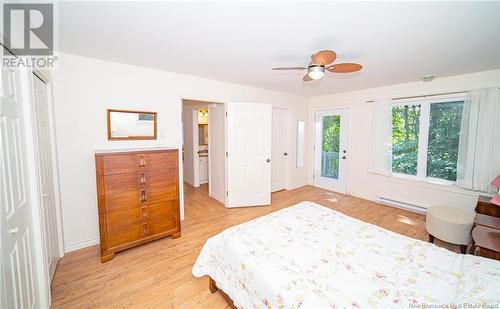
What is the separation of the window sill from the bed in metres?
2.49

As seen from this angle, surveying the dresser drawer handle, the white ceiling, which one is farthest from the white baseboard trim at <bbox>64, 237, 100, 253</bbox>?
the white ceiling

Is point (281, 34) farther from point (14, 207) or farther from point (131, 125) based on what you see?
point (14, 207)

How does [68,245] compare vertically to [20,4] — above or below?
below

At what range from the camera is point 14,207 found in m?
1.23

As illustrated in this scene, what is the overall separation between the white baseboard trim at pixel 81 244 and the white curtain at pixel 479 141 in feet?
18.3

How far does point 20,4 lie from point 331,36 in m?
2.52

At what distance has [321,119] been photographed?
515cm

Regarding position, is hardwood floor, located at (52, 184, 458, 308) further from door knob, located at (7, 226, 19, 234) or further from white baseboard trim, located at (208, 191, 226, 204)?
door knob, located at (7, 226, 19, 234)

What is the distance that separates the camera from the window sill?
3205 mm

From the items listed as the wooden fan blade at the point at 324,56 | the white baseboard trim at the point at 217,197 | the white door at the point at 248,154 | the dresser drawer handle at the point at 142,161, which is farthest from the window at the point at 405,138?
the dresser drawer handle at the point at 142,161

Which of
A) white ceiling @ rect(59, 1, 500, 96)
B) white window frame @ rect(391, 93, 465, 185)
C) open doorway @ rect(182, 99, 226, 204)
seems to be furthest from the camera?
open doorway @ rect(182, 99, 226, 204)

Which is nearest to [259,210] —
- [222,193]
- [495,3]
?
[222,193]

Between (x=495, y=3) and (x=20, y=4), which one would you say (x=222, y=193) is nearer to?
(x=20, y=4)

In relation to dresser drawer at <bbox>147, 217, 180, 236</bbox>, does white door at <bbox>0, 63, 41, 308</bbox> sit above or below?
above
